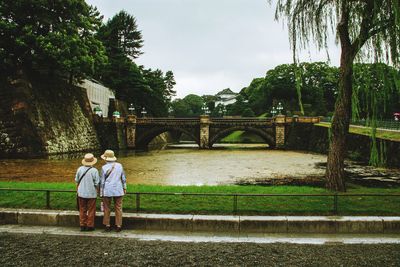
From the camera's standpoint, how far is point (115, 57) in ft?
187

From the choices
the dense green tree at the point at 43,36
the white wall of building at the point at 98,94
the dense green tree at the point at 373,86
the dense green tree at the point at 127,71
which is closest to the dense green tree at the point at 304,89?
the dense green tree at the point at 127,71

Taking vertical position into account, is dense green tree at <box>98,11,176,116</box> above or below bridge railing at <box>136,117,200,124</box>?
above

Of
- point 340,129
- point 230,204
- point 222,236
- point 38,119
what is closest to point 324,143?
point 38,119

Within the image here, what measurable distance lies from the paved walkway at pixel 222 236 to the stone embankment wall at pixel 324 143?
57.1 feet

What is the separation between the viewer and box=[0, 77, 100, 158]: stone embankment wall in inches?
1112

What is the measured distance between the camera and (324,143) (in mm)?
41625

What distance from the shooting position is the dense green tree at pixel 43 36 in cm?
2820

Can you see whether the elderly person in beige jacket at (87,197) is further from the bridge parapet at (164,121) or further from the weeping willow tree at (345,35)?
the bridge parapet at (164,121)

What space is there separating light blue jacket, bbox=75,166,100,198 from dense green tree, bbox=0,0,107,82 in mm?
24418

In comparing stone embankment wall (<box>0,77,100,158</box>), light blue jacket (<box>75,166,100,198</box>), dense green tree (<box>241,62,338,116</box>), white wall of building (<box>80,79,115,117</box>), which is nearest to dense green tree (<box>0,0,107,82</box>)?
stone embankment wall (<box>0,77,100,158</box>)

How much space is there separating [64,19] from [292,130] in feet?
112

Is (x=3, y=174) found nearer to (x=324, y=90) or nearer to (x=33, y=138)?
(x=33, y=138)

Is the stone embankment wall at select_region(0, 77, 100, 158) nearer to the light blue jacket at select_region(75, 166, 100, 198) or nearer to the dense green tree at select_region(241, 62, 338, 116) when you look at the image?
the light blue jacket at select_region(75, 166, 100, 198)

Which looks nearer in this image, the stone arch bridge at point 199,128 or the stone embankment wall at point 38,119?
the stone embankment wall at point 38,119
